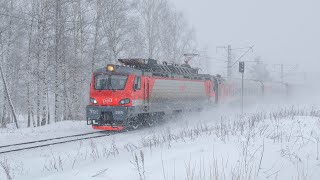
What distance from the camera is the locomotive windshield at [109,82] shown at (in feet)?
49.5

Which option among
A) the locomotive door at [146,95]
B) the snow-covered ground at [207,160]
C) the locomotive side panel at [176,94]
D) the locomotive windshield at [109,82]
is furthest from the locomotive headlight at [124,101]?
the snow-covered ground at [207,160]

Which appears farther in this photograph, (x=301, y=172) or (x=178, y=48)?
(x=178, y=48)

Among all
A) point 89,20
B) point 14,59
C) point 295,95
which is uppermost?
point 89,20

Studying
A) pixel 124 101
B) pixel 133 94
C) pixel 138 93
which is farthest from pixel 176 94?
Answer: pixel 124 101

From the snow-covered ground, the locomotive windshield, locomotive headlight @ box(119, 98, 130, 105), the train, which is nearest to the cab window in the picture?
the train

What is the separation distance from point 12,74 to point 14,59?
74.2 inches

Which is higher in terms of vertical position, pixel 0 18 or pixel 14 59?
pixel 0 18

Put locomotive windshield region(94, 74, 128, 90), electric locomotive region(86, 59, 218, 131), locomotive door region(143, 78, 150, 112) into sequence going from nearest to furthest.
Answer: electric locomotive region(86, 59, 218, 131), locomotive windshield region(94, 74, 128, 90), locomotive door region(143, 78, 150, 112)

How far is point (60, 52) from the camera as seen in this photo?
22.8 m

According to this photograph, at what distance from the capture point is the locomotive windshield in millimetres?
15078

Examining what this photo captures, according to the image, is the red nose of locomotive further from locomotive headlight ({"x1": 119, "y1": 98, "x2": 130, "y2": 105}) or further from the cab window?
the cab window

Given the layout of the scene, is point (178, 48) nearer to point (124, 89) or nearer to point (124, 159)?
point (124, 89)

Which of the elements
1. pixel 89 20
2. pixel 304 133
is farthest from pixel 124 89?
pixel 89 20

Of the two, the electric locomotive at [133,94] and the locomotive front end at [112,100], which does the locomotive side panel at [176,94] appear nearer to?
the electric locomotive at [133,94]
